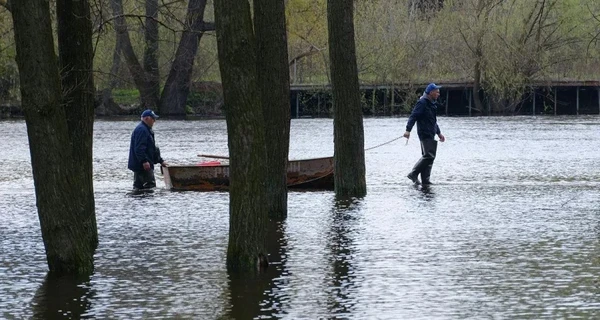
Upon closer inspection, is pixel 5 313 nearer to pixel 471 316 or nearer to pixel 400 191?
pixel 471 316

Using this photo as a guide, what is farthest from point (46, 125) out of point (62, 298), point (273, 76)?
point (273, 76)

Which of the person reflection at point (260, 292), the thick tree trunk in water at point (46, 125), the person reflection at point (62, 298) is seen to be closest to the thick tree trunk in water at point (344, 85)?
the person reflection at point (260, 292)

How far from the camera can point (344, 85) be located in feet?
63.1

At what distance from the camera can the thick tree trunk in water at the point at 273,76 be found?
15906mm

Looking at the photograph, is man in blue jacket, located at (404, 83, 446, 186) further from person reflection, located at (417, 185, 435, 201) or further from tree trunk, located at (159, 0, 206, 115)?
tree trunk, located at (159, 0, 206, 115)

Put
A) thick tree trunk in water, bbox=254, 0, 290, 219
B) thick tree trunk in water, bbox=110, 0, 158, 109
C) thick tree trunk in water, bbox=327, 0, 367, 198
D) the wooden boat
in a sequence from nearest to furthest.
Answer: thick tree trunk in water, bbox=254, 0, 290, 219 → thick tree trunk in water, bbox=327, 0, 367, 198 → the wooden boat → thick tree trunk in water, bbox=110, 0, 158, 109

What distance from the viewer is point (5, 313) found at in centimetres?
1084

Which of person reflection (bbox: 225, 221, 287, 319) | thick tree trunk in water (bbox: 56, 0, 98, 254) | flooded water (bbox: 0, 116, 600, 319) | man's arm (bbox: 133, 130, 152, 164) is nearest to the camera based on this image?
person reflection (bbox: 225, 221, 287, 319)

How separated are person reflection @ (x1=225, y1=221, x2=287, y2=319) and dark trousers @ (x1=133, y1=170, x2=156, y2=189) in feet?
32.7

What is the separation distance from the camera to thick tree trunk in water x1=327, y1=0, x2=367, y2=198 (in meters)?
19.0

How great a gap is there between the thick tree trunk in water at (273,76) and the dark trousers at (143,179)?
7.20 meters

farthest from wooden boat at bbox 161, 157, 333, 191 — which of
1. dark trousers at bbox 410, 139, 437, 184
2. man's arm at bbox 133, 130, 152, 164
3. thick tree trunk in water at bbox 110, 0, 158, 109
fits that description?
thick tree trunk in water at bbox 110, 0, 158, 109

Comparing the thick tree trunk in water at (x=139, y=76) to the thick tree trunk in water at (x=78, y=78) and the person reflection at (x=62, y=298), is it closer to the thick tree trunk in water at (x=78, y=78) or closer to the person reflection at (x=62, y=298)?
the thick tree trunk in water at (x=78, y=78)

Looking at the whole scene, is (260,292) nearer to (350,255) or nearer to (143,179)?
(350,255)
